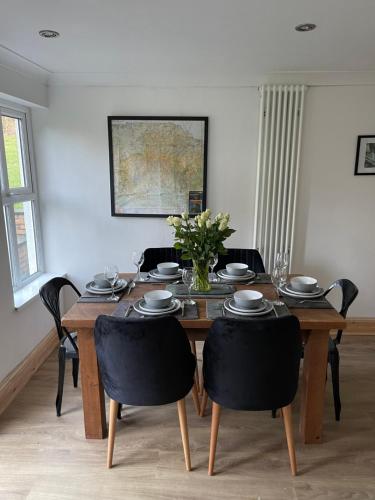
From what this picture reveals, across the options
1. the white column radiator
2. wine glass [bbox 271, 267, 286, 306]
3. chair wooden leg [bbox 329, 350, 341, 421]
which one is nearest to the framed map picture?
the white column radiator

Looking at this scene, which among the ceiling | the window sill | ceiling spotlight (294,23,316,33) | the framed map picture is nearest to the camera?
the ceiling

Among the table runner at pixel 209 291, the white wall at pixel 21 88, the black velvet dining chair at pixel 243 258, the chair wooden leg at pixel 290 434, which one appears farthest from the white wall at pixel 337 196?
the white wall at pixel 21 88

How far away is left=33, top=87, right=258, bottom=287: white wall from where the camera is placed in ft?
10.3

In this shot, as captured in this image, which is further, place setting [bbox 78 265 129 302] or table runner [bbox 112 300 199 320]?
place setting [bbox 78 265 129 302]

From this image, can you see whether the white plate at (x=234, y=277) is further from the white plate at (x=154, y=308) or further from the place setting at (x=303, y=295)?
the white plate at (x=154, y=308)

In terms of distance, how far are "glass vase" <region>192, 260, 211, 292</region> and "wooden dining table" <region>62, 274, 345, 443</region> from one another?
140mm

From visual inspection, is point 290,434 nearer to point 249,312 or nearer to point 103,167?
point 249,312

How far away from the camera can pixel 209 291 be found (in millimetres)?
2258

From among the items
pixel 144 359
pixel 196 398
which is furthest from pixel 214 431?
pixel 144 359

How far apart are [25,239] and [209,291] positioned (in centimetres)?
188

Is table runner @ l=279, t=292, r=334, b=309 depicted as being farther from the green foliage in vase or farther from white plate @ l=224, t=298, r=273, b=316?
the green foliage in vase

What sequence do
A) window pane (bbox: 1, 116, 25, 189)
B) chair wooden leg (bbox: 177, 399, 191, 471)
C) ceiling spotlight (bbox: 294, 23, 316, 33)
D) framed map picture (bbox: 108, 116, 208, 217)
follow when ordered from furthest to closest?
1. framed map picture (bbox: 108, 116, 208, 217)
2. window pane (bbox: 1, 116, 25, 189)
3. ceiling spotlight (bbox: 294, 23, 316, 33)
4. chair wooden leg (bbox: 177, 399, 191, 471)

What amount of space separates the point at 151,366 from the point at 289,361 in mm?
653

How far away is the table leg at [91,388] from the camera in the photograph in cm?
198
